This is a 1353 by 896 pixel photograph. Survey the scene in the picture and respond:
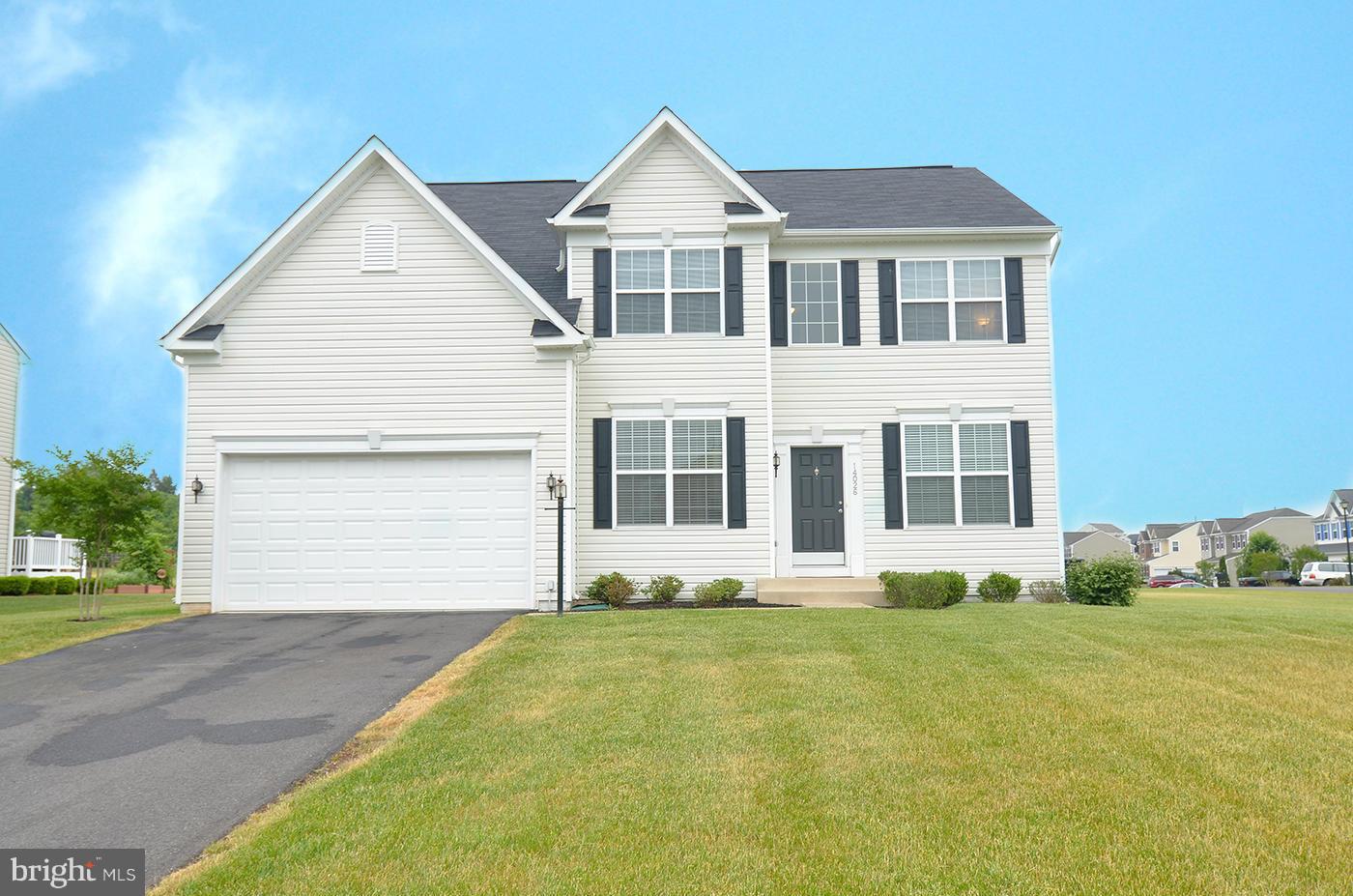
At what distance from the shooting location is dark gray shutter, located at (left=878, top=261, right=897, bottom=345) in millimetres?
17531

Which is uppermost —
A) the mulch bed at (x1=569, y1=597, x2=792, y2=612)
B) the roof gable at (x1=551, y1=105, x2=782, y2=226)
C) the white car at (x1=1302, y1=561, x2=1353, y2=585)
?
the roof gable at (x1=551, y1=105, x2=782, y2=226)

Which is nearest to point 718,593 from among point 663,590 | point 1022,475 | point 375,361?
point 663,590

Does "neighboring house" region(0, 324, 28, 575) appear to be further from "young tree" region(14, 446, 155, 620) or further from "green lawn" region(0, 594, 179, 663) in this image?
"young tree" region(14, 446, 155, 620)

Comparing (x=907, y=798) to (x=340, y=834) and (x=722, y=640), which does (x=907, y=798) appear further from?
(x=722, y=640)

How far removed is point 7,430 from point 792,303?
21.9 m

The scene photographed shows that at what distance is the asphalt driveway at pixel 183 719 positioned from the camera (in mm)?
5785

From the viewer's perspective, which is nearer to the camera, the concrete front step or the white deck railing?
the concrete front step

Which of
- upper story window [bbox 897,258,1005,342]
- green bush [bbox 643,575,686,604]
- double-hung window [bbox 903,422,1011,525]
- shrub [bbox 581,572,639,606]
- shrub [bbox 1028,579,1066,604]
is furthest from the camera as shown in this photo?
upper story window [bbox 897,258,1005,342]

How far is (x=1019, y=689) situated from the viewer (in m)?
8.13

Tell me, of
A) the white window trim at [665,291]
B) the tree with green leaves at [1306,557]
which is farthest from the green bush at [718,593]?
the tree with green leaves at [1306,557]

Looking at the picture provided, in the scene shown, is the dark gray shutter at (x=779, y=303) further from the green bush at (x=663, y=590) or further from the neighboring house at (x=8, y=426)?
the neighboring house at (x=8, y=426)

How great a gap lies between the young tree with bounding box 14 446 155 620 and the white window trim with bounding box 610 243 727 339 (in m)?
7.62

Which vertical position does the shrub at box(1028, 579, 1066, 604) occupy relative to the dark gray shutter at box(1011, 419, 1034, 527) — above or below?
below

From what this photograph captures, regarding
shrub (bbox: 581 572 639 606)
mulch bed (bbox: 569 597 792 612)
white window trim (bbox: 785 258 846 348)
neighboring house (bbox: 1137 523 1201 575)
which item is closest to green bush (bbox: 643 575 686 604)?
mulch bed (bbox: 569 597 792 612)
